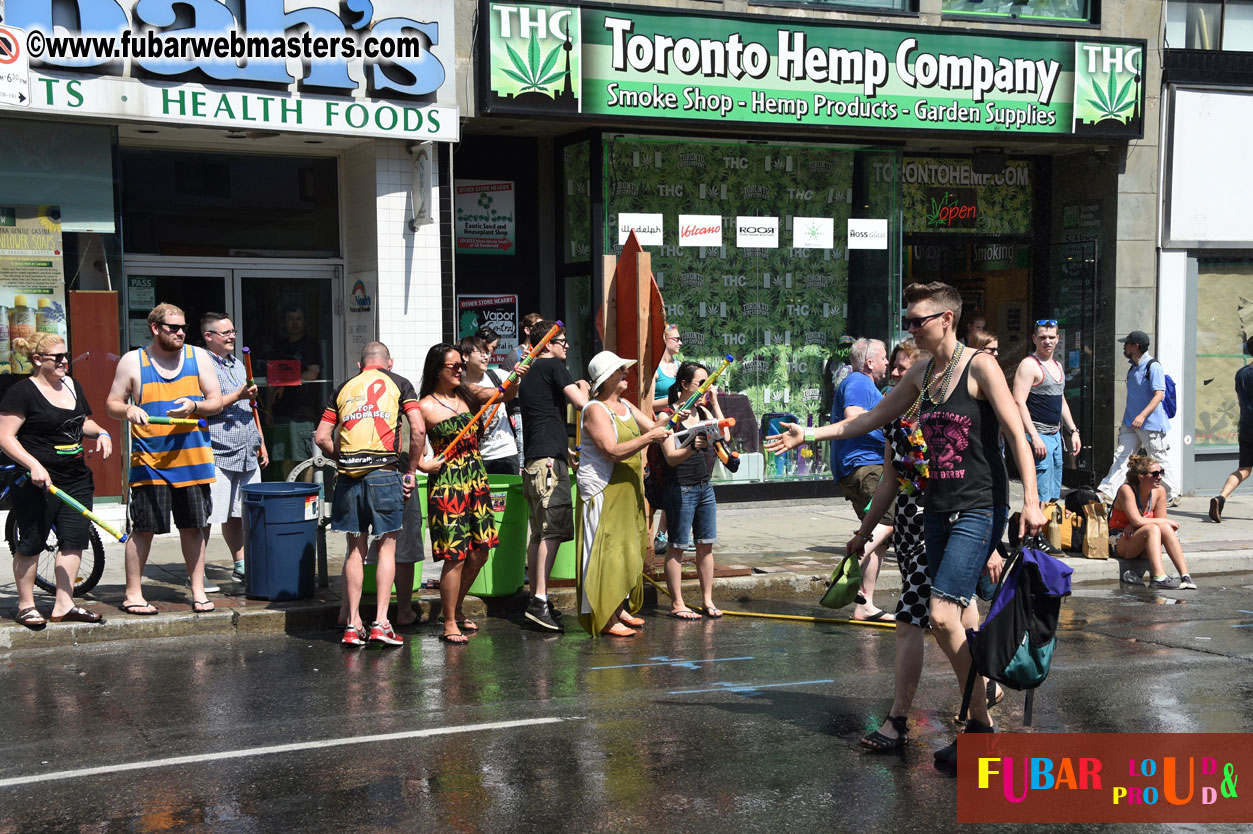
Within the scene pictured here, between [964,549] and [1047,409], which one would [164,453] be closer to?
[964,549]

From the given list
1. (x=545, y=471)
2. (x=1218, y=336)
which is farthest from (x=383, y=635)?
(x=1218, y=336)

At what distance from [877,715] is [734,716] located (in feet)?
2.35

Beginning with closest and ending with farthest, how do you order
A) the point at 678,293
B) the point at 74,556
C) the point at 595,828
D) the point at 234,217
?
1. the point at 595,828
2. the point at 74,556
3. the point at 234,217
4. the point at 678,293

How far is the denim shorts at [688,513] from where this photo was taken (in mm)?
9016

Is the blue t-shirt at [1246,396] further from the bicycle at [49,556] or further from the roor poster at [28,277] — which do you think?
the roor poster at [28,277]

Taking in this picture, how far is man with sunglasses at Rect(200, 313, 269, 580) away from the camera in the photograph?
9805 mm

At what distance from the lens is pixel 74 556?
336 inches

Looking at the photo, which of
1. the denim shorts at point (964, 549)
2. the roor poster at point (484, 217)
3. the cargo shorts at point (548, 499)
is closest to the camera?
the denim shorts at point (964, 549)

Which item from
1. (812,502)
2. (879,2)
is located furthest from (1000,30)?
(812,502)

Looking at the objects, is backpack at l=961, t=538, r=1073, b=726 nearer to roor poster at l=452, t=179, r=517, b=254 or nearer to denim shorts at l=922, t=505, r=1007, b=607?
denim shorts at l=922, t=505, r=1007, b=607

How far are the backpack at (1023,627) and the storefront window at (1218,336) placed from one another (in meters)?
11.6

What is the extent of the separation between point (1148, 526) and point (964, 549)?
581cm

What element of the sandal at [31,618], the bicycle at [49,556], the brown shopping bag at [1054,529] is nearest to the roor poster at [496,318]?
the bicycle at [49,556]

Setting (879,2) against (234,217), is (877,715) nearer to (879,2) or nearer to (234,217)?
(234,217)
